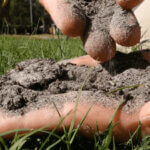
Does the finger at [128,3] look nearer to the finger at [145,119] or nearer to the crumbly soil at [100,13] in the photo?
the crumbly soil at [100,13]

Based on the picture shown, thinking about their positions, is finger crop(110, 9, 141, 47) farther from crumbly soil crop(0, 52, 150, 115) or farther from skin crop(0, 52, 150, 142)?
skin crop(0, 52, 150, 142)

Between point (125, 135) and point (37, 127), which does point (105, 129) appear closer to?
point (125, 135)

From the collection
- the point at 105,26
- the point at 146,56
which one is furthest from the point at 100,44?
the point at 146,56

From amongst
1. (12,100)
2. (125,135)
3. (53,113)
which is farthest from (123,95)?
(12,100)

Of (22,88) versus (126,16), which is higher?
(126,16)

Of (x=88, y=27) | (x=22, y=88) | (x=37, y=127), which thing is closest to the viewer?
(x=37, y=127)

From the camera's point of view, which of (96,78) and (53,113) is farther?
(96,78)

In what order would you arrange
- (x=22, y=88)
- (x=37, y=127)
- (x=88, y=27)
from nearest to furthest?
(x=37, y=127)
(x=22, y=88)
(x=88, y=27)
